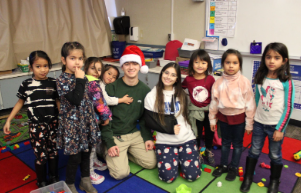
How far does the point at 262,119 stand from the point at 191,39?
1.96 m

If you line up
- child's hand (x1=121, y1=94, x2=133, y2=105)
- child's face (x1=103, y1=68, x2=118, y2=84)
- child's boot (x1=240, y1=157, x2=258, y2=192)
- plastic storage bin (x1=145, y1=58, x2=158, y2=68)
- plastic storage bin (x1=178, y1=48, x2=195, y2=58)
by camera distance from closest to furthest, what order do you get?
1. child's boot (x1=240, y1=157, x2=258, y2=192)
2. child's hand (x1=121, y1=94, x2=133, y2=105)
3. child's face (x1=103, y1=68, x2=118, y2=84)
4. plastic storage bin (x1=178, y1=48, x2=195, y2=58)
5. plastic storage bin (x1=145, y1=58, x2=158, y2=68)

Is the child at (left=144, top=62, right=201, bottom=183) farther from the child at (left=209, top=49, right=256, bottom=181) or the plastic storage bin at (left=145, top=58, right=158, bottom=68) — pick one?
the plastic storage bin at (left=145, top=58, right=158, bottom=68)

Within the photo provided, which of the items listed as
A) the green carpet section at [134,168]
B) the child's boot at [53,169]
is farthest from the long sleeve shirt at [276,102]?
the child's boot at [53,169]

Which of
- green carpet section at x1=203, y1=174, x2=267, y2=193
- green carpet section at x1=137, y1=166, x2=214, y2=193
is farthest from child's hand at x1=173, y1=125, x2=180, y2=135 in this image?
green carpet section at x1=203, y1=174, x2=267, y2=193

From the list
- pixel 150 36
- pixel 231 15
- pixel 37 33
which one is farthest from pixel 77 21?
pixel 231 15

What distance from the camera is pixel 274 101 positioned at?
1.64m

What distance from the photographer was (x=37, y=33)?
375cm

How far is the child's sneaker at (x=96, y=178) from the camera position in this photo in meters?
1.98

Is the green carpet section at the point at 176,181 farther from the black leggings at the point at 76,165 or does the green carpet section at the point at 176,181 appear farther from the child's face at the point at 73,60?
the child's face at the point at 73,60

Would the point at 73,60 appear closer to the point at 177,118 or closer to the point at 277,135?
the point at 177,118

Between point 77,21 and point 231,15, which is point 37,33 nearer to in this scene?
point 77,21

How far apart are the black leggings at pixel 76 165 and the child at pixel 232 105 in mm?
1033

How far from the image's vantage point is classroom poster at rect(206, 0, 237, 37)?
303cm

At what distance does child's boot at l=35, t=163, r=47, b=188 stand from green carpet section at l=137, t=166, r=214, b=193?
0.75 metres
